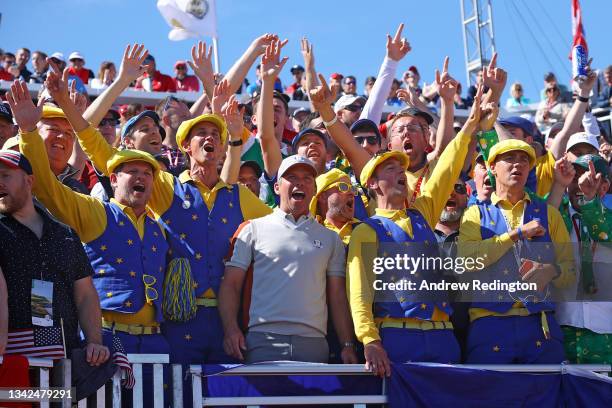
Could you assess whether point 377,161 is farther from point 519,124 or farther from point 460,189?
point 519,124

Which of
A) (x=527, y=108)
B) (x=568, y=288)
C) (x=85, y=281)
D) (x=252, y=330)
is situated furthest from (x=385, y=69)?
(x=527, y=108)

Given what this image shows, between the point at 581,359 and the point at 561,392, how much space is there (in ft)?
2.05

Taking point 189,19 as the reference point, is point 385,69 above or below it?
below

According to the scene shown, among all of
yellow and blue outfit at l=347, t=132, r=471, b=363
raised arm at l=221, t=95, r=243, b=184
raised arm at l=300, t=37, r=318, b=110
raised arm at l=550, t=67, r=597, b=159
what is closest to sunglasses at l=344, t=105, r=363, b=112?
raised arm at l=300, t=37, r=318, b=110

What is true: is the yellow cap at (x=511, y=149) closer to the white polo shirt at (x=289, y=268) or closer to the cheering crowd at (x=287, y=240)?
the cheering crowd at (x=287, y=240)

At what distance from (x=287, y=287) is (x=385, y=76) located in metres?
3.19

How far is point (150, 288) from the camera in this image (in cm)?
566

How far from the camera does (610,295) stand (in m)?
6.56

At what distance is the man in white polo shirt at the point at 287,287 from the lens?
5688mm

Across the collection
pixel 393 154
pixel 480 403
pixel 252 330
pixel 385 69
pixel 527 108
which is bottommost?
pixel 480 403

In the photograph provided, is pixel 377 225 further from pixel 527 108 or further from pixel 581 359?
pixel 527 108

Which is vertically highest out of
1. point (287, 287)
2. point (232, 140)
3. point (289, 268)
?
point (232, 140)

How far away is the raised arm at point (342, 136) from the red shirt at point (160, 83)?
728 cm

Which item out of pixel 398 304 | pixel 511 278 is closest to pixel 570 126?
pixel 511 278
